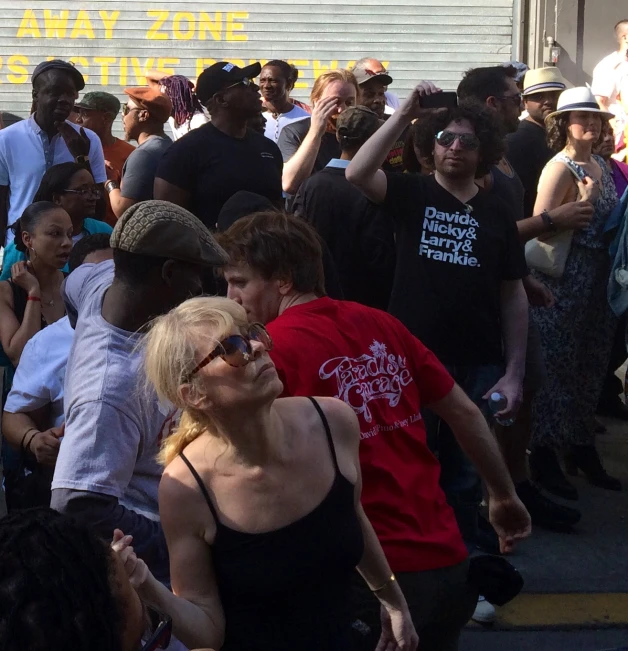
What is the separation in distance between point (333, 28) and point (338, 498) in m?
10.4

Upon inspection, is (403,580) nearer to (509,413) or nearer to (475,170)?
(509,413)

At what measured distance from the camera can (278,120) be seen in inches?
307

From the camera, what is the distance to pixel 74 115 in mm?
8109

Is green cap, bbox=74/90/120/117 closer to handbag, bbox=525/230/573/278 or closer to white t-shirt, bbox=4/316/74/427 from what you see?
handbag, bbox=525/230/573/278

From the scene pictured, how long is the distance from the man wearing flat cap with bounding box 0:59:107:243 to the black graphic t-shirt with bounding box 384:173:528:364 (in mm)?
2376

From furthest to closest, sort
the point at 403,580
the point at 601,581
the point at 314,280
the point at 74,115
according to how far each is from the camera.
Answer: the point at 74,115 → the point at 601,581 → the point at 314,280 → the point at 403,580

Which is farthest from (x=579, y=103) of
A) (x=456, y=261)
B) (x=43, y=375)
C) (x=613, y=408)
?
(x=43, y=375)

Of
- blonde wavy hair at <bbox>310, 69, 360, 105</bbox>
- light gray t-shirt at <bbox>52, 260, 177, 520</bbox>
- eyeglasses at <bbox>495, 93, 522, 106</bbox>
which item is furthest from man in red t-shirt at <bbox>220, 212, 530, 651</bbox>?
blonde wavy hair at <bbox>310, 69, 360, 105</bbox>

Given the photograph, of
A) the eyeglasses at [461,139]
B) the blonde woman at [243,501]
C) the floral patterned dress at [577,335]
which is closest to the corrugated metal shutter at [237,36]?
the floral patterned dress at [577,335]

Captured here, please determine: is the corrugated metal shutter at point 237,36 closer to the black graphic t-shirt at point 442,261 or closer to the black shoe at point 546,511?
the black shoe at point 546,511

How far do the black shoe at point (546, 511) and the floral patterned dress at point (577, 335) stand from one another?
43 centimetres

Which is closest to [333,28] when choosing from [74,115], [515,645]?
[74,115]

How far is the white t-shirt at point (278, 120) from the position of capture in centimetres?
768

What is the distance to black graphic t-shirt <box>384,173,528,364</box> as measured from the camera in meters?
4.30
